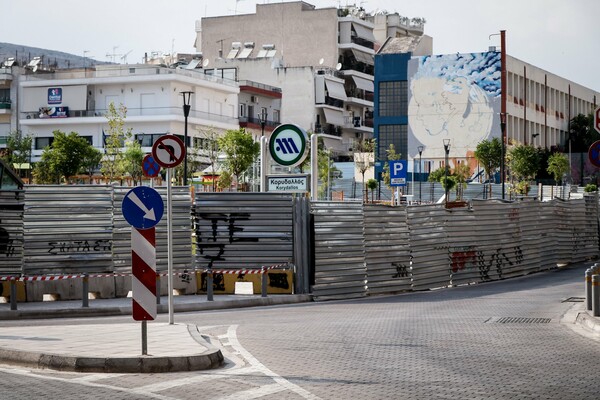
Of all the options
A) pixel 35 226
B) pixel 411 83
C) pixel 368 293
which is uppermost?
pixel 411 83

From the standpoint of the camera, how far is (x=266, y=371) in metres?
13.1

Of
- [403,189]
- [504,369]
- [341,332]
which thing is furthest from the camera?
[403,189]

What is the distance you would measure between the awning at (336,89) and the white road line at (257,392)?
346 ft

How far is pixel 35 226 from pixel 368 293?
834 cm

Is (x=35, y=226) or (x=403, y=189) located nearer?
(x=35, y=226)

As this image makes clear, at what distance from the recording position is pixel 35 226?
26.2 m

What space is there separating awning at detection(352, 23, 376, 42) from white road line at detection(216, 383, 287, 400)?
113256 mm

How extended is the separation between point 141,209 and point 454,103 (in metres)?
92.5

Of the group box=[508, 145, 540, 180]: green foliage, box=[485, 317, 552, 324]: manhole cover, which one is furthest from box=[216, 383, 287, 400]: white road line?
box=[508, 145, 540, 180]: green foliage

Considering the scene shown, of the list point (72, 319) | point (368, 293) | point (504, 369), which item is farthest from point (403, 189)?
point (504, 369)

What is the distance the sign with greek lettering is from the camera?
2854cm

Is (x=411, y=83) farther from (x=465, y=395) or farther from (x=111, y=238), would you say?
(x=465, y=395)

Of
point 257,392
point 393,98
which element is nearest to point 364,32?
point 393,98

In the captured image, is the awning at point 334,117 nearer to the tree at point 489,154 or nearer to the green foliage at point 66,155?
the tree at point 489,154
